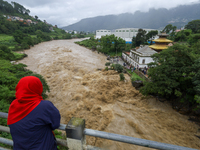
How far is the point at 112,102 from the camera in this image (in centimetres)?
1238

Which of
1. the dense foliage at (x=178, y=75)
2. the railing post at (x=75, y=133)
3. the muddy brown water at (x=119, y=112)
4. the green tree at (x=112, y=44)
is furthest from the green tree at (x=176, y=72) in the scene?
the green tree at (x=112, y=44)

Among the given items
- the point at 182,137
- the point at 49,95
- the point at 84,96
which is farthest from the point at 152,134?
the point at 49,95

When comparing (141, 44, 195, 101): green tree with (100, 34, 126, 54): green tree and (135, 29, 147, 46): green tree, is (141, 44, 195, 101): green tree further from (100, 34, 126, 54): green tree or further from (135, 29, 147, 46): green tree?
(135, 29, 147, 46): green tree

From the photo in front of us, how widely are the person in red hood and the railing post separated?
21cm

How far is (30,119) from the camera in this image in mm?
1590

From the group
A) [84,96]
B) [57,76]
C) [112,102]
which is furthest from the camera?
[57,76]

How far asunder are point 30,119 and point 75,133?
2.32ft

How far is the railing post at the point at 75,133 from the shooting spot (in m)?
1.80

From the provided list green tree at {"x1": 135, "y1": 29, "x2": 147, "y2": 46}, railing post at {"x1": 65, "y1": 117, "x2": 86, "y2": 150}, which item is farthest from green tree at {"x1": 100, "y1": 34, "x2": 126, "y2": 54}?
railing post at {"x1": 65, "y1": 117, "x2": 86, "y2": 150}

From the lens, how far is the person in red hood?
1.60m

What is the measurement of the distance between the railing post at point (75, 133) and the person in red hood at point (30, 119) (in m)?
0.21

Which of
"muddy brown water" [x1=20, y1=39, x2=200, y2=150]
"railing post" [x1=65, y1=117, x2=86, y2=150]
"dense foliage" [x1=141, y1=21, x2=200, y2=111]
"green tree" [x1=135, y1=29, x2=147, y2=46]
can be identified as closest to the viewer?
"railing post" [x1=65, y1=117, x2=86, y2=150]

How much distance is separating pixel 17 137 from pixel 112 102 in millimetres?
11210

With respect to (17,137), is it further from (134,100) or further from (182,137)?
(134,100)
